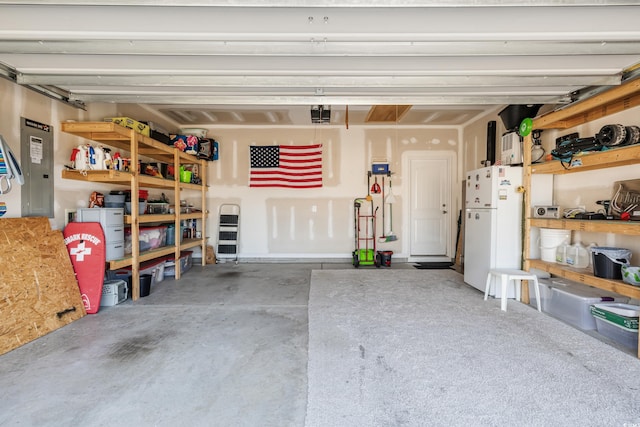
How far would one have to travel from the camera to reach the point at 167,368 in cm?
214

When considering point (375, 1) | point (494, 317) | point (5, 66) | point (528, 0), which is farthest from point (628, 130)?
point (5, 66)

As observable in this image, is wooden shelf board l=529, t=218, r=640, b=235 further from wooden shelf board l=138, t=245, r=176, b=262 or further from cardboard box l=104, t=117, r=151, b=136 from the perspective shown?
cardboard box l=104, t=117, r=151, b=136

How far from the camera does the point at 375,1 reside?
1.69 m

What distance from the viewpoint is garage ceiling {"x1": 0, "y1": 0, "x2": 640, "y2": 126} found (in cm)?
186

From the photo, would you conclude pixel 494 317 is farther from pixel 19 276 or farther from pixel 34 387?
pixel 19 276

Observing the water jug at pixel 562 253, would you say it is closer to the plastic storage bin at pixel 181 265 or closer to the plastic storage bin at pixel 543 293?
the plastic storage bin at pixel 543 293

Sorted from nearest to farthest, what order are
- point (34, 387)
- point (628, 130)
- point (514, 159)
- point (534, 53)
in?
point (34, 387)
point (534, 53)
point (628, 130)
point (514, 159)

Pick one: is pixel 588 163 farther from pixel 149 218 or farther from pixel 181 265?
pixel 181 265

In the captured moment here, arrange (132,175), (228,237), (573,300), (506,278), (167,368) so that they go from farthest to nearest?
1. (228,237)
2. (132,175)
3. (506,278)
4. (573,300)
5. (167,368)

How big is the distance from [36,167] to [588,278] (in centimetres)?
552

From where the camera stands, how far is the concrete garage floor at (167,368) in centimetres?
167

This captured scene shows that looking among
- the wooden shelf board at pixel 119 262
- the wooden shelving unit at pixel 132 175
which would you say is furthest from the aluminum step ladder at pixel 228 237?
the wooden shelf board at pixel 119 262

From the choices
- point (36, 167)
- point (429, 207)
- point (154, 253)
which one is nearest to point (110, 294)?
point (154, 253)

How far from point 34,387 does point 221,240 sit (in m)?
4.29
